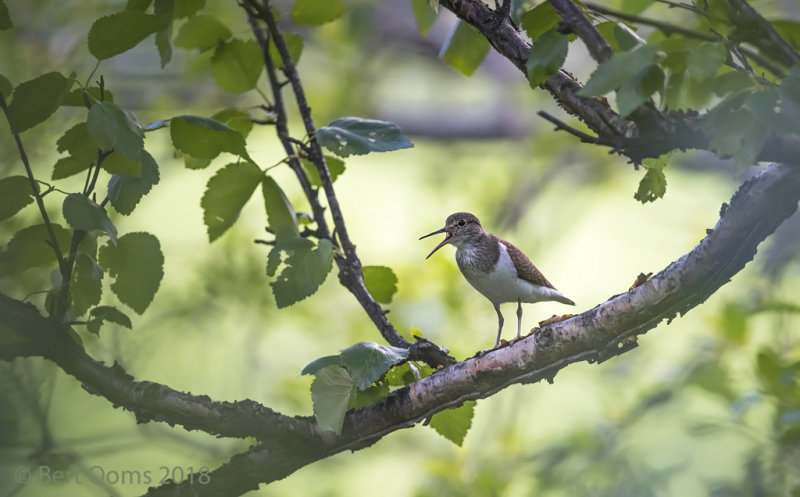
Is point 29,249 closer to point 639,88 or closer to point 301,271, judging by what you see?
point 301,271

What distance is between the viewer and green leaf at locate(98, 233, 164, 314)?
1581 millimetres

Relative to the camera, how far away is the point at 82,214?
4.42ft

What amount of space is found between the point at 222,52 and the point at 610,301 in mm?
1281

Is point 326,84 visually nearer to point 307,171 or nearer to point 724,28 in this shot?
point 307,171

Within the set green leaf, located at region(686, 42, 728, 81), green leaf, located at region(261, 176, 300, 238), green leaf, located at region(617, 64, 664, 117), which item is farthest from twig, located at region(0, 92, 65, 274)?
green leaf, located at region(686, 42, 728, 81)

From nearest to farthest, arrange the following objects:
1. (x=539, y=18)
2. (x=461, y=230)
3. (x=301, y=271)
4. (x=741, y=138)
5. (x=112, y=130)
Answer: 1. (x=741, y=138)
2. (x=112, y=130)
3. (x=539, y=18)
4. (x=301, y=271)
5. (x=461, y=230)

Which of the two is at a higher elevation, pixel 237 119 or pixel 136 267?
pixel 237 119

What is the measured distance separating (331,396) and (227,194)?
612mm

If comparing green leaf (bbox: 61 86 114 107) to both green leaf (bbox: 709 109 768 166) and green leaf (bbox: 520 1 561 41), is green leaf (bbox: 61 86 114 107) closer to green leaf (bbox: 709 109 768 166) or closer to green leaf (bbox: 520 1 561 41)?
green leaf (bbox: 520 1 561 41)

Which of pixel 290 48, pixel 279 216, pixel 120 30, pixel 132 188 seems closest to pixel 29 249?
pixel 132 188

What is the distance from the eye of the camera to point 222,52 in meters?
2.07

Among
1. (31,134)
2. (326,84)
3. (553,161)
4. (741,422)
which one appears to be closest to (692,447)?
(741,422)

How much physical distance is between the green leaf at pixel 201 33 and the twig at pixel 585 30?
1112mm

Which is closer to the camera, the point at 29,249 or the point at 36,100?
the point at 36,100
